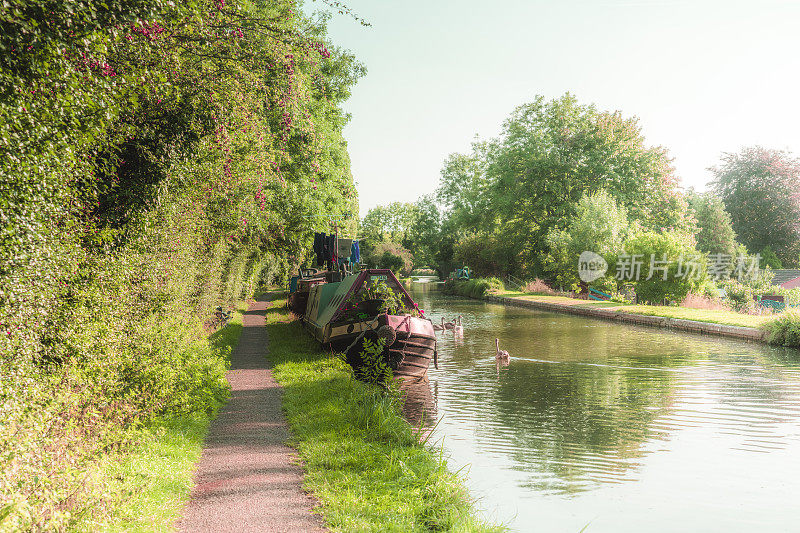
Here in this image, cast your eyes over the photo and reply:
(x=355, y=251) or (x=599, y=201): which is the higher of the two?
(x=599, y=201)

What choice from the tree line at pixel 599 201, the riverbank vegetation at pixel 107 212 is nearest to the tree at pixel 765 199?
the tree line at pixel 599 201

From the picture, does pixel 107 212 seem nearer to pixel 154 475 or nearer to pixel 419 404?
pixel 154 475

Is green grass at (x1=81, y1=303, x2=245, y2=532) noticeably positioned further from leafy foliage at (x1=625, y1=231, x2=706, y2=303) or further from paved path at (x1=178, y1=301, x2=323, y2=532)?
leafy foliage at (x1=625, y1=231, x2=706, y2=303)

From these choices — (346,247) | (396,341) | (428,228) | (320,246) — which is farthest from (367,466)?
(428,228)

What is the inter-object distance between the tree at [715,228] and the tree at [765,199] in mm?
2678

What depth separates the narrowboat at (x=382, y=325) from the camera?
36.7ft

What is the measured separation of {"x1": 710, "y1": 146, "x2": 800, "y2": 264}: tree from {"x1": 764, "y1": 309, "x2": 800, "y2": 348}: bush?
44.8 metres

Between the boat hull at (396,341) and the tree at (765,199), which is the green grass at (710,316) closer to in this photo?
the boat hull at (396,341)

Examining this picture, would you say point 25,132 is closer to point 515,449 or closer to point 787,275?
point 515,449

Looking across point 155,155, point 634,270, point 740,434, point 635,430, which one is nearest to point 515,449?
point 635,430

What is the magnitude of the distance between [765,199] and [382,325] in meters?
56.7

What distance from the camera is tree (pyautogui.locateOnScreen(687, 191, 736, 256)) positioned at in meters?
52.8

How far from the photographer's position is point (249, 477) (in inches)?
212

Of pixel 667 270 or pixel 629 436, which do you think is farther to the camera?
pixel 667 270
